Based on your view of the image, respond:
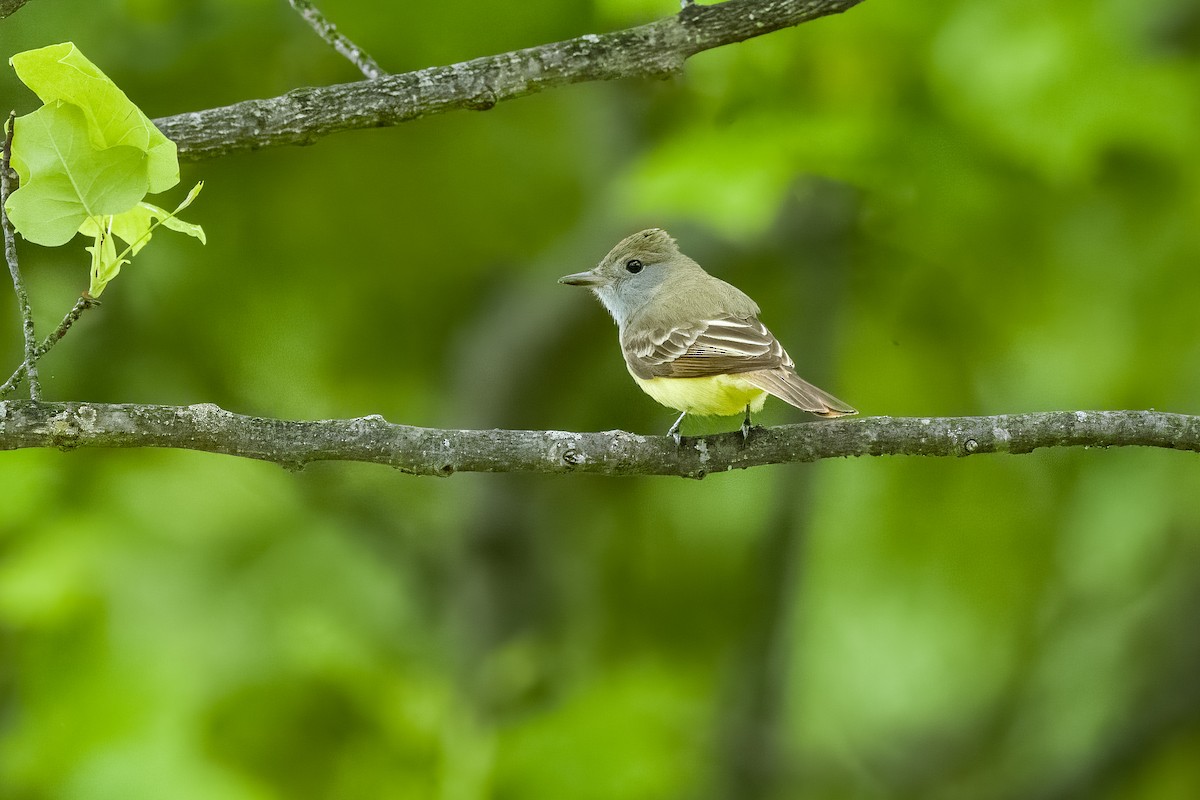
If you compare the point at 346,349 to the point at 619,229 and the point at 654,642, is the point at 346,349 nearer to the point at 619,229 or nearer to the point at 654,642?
the point at 619,229

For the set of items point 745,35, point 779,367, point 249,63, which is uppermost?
point 249,63

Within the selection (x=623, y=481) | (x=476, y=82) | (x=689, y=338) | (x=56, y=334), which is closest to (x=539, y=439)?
(x=476, y=82)

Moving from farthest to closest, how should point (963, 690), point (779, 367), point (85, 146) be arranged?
point (963, 690), point (779, 367), point (85, 146)

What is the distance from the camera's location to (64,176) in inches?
83.3

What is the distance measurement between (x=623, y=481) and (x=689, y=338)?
7.86 ft

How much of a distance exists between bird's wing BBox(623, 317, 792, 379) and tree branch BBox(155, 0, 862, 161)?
1.05m

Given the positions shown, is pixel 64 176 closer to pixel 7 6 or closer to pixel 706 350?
pixel 7 6

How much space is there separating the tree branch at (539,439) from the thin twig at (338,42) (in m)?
0.95

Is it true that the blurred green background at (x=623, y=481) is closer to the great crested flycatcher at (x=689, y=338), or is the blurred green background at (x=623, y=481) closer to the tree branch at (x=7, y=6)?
the great crested flycatcher at (x=689, y=338)

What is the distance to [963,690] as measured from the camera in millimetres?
6840

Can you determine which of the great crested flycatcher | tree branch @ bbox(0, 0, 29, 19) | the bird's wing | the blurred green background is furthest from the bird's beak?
tree branch @ bbox(0, 0, 29, 19)

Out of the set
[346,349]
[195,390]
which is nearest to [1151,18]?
[346,349]

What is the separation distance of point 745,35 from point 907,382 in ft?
10.6

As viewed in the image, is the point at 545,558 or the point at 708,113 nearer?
the point at 708,113
